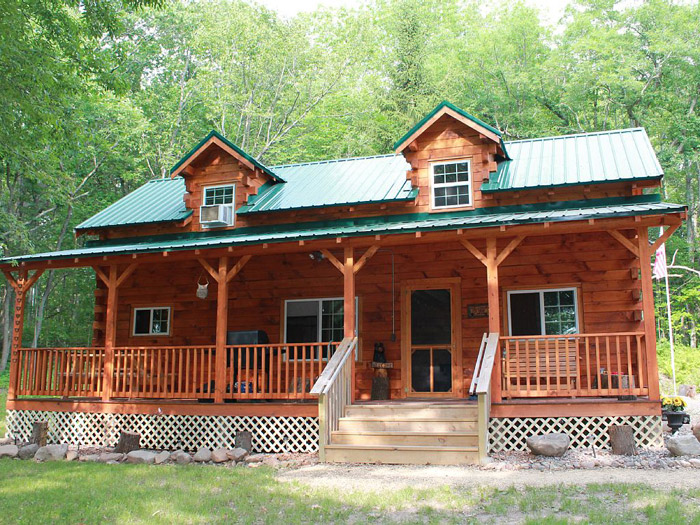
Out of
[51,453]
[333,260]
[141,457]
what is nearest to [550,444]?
[333,260]

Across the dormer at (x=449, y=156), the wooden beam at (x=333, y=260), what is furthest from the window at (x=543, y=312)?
the wooden beam at (x=333, y=260)

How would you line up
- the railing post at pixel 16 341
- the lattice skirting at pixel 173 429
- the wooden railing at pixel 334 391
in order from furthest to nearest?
the railing post at pixel 16 341
the lattice skirting at pixel 173 429
the wooden railing at pixel 334 391

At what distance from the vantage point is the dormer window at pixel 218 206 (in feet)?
49.8

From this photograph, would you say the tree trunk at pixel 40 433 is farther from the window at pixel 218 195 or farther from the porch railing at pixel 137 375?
the window at pixel 218 195

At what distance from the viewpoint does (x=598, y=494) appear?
Result: 742cm

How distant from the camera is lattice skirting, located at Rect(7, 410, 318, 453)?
1178cm

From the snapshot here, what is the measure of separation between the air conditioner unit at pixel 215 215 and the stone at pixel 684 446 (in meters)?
9.91

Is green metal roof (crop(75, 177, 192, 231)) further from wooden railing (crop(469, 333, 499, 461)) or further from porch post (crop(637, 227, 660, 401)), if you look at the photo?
porch post (crop(637, 227, 660, 401))

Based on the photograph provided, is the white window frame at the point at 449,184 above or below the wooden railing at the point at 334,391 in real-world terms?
above

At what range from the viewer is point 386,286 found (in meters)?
14.1

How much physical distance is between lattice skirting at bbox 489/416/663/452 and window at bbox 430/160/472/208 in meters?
4.77

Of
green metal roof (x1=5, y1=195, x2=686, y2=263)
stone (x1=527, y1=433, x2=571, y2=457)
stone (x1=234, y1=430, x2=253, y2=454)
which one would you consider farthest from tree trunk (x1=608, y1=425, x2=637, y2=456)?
stone (x1=234, y1=430, x2=253, y2=454)

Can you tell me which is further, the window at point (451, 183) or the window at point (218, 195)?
the window at point (218, 195)

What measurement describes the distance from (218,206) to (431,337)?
554 centimetres
